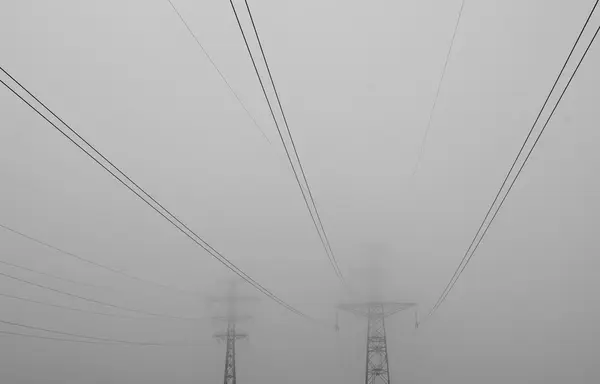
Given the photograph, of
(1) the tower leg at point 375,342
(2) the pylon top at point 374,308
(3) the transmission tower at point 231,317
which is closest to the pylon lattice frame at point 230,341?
(3) the transmission tower at point 231,317

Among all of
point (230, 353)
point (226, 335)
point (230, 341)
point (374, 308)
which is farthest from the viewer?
point (374, 308)

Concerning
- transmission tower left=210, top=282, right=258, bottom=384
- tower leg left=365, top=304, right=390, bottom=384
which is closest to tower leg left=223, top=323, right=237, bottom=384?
transmission tower left=210, top=282, right=258, bottom=384

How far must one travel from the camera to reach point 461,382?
3922 inches

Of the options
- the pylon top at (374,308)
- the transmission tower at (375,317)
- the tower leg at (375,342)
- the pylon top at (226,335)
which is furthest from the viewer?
the pylon top at (226,335)

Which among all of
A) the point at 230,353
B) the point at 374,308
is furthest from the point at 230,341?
the point at 374,308

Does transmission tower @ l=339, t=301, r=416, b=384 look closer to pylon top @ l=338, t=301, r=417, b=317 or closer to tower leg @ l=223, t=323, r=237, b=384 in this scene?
pylon top @ l=338, t=301, r=417, b=317

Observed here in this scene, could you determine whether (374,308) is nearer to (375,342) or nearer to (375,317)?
(375,317)

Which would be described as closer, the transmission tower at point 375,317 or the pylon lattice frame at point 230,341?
the pylon lattice frame at point 230,341

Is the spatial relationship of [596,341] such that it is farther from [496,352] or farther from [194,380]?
[194,380]

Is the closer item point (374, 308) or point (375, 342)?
point (375, 342)

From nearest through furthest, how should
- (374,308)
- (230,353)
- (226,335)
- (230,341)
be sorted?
(230,353), (230,341), (226,335), (374,308)

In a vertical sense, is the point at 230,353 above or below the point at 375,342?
below

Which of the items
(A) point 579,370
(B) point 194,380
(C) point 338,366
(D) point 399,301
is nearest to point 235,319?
(D) point 399,301

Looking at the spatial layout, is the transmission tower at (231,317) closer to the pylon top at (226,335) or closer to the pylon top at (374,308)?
the pylon top at (226,335)
